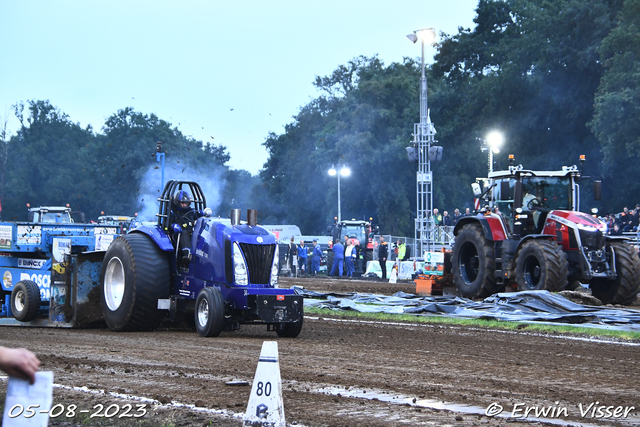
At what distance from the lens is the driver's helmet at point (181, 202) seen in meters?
12.1

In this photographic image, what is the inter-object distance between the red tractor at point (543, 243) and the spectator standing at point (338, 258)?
16.1 meters

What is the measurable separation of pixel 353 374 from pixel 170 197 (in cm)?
569

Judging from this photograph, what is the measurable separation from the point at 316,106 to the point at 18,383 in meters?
80.9

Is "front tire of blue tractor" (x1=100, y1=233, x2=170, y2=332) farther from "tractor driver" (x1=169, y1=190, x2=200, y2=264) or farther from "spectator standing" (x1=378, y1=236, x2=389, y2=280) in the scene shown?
"spectator standing" (x1=378, y1=236, x2=389, y2=280)

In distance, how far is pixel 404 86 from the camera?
63.7 m

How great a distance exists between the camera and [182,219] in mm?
12180

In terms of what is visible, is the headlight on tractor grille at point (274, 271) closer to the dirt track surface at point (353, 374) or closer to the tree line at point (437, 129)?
the dirt track surface at point (353, 374)

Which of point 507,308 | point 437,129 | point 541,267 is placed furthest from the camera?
point 437,129

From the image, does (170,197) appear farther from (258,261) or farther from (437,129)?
(437,129)

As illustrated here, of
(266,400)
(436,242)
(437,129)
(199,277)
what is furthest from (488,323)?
(437,129)

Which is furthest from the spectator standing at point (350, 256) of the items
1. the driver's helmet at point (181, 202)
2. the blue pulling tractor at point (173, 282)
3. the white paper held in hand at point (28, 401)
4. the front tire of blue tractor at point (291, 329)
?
the white paper held in hand at point (28, 401)

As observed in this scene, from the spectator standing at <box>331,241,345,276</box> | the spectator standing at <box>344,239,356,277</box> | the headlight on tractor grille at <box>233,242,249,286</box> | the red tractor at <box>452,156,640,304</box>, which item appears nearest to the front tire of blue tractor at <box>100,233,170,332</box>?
the headlight on tractor grille at <box>233,242,249,286</box>

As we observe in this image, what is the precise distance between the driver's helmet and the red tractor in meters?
7.40

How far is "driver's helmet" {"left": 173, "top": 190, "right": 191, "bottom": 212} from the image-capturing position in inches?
476
